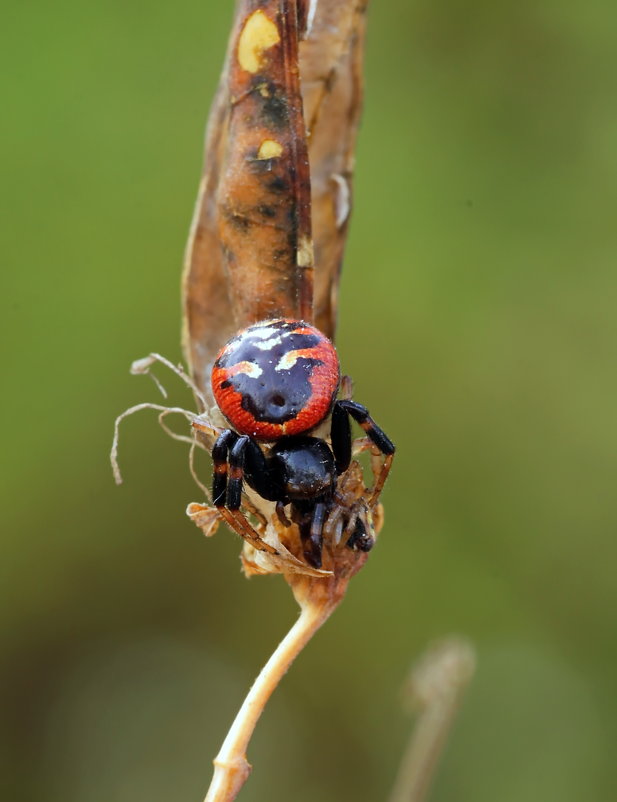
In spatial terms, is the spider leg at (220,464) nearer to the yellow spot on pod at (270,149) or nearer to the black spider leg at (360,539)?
the black spider leg at (360,539)

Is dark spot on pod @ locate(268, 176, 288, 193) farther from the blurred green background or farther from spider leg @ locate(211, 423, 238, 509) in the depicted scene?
the blurred green background

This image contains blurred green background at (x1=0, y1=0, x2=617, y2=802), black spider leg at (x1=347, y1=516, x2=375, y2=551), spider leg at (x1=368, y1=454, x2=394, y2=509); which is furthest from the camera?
blurred green background at (x1=0, y1=0, x2=617, y2=802)

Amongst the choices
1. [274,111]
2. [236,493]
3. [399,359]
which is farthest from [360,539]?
[399,359]

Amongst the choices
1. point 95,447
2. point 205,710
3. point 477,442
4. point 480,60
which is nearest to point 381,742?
point 205,710

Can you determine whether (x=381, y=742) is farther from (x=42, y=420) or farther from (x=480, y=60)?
(x=480, y=60)

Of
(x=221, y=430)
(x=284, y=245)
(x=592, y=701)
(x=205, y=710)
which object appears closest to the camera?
(x=284, y=245)

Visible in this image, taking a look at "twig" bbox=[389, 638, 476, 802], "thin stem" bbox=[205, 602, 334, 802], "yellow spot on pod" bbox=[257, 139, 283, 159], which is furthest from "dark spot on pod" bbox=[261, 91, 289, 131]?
"twig" bbox=[389, 638, 476, 802]
